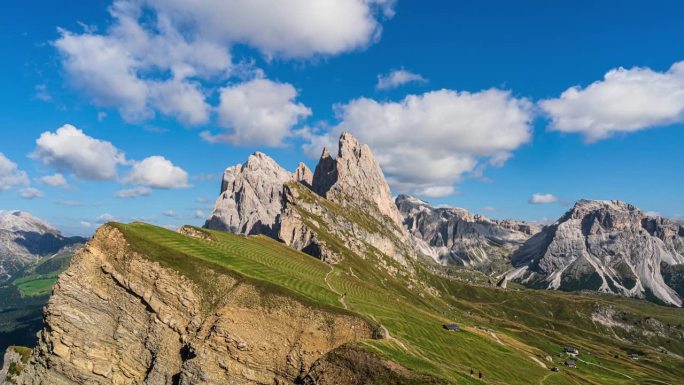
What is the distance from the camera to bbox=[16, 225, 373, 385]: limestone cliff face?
59.6m

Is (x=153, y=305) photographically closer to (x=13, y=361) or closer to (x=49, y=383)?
(x=49, y=383)

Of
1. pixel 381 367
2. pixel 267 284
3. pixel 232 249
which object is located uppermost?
pixel 232 249

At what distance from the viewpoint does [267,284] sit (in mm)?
68688

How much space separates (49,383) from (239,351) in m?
33.1

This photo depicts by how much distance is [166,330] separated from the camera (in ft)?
212

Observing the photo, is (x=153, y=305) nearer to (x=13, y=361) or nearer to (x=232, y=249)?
(x=13, y=361)

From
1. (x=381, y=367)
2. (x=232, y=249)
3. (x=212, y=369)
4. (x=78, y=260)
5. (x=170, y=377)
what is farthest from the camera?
(x=232, y=249)

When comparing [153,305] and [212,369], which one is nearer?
[212,369]

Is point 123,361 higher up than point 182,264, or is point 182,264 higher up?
point 182,264

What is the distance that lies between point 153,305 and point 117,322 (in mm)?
6978

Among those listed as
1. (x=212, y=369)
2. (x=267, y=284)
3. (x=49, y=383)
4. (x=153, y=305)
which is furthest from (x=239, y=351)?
(x=49, y=383)

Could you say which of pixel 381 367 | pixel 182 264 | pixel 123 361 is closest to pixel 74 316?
pixel 123 361

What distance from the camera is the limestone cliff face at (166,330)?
5963 cm

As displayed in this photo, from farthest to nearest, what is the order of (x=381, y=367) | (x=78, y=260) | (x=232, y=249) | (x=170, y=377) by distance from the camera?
(x=232, y=249), (x=78, y=260), (x=170, y=377), (x=381, y=367)
